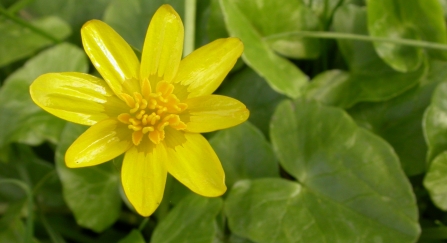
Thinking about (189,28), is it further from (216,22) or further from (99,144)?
(99,144)

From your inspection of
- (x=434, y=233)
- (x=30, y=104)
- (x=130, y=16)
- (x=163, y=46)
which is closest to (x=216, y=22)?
(x=130, y=16)

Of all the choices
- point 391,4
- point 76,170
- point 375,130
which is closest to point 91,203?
point 76,170

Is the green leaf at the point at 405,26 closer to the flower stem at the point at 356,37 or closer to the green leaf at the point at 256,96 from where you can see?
the flower stem at the point at 356,37

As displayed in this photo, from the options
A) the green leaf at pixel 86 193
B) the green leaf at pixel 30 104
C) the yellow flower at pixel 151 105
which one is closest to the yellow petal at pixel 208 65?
the yellow flower at pixel 151 105

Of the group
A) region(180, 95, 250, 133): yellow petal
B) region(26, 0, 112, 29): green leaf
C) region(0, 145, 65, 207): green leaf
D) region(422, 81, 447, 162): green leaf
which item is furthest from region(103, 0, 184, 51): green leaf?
region(422, 81, 447, 162): green leaf

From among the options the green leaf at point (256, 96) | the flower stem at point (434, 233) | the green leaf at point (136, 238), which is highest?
the green leaf at point (256, 96)

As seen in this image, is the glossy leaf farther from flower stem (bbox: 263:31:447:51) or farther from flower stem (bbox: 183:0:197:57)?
flower stem (bbox: 263:31:447:51)

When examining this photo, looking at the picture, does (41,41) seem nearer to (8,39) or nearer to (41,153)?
(8,39)
